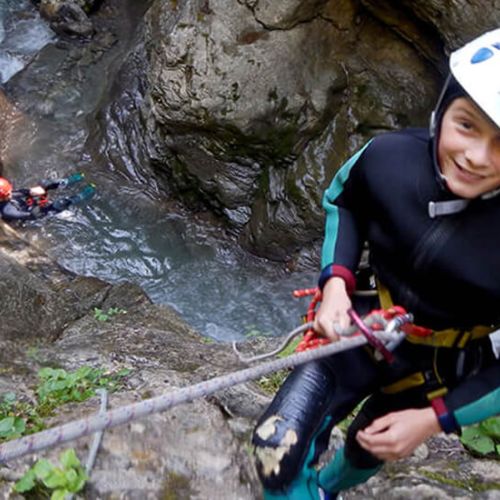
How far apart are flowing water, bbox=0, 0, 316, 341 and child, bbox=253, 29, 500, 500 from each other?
4.51 m

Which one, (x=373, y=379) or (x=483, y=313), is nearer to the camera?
(x=483, y=313)

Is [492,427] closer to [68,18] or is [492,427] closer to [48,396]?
[48,396]

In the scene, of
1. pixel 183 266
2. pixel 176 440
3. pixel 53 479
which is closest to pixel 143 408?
pixel 53 479

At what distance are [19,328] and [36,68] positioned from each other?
6.44 m

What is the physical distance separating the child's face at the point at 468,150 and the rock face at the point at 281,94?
5595mm

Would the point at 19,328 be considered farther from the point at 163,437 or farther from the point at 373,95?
the point at 373,95

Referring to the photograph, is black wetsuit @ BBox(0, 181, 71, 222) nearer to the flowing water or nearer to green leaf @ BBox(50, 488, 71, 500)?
the flowing water

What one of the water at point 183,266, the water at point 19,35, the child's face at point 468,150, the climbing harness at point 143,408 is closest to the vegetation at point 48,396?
the climbing harness at point 143,408

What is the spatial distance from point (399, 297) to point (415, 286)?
7cm

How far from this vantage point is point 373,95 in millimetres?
7363

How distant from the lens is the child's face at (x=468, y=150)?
1.50 metres

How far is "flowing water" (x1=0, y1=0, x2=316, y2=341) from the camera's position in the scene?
23.0ft

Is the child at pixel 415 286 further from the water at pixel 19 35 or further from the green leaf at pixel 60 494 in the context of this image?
the water at pixel 19 35

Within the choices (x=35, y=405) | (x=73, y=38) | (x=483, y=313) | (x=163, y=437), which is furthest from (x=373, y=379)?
(x=73, y=38)
